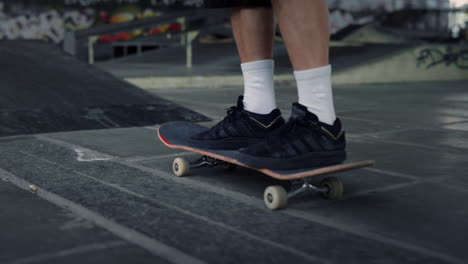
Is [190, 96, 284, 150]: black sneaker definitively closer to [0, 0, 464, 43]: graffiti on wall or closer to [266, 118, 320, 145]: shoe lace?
[266, 118, 320, 145]: shoe lace

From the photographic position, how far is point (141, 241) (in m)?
1.60

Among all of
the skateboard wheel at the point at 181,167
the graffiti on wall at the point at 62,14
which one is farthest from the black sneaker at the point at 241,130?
the graffiti on wall at the point at 62,14

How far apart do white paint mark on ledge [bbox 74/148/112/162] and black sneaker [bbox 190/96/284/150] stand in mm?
710

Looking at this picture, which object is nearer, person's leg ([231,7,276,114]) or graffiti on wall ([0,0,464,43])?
person's leg ([231,7,276,114])

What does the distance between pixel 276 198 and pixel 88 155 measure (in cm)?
131

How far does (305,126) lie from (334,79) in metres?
8.17

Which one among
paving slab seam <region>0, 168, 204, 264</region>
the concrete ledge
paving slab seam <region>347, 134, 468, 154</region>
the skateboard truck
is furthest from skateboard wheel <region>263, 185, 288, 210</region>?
the concrete ledge

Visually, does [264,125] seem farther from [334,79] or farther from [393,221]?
[334,79]

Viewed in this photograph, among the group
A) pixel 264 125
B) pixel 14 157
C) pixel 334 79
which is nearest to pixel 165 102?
pixel 14 157

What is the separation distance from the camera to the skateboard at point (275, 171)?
74.4 inches

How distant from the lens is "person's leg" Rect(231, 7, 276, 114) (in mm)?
2281

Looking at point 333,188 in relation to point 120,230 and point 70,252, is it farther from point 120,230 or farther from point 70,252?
point 70,252

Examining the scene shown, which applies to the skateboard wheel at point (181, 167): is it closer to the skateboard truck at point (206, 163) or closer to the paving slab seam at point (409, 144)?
the skateboard truck at point (206, 163)

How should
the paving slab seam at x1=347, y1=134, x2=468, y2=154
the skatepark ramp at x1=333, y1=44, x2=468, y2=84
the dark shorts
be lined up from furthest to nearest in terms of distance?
1. the skatepark ramp at x1=333, y1=44, x2=468, y2=84
2. the paving slab seam at x1=347, y1=134, x2=468, y2=154
3. the dark shorts
